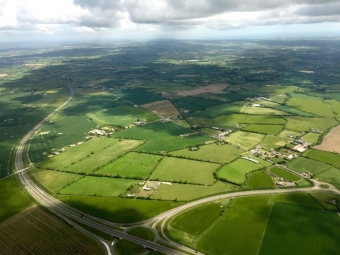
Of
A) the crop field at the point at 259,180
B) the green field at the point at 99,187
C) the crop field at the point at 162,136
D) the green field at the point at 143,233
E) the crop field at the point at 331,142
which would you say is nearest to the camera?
the green field at the point at 143,233

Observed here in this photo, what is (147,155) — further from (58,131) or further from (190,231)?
(58,131)

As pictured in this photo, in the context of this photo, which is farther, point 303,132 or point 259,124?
point 259,124

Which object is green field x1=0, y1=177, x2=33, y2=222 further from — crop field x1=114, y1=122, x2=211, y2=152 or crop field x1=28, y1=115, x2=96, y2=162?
crop field x1=114, y1=122, x2=211, y2=152

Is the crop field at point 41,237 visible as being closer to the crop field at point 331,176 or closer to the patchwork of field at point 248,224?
the patchwork of field at point 248,224

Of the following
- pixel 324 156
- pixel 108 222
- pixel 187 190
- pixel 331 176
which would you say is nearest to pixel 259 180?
pixel 187 190

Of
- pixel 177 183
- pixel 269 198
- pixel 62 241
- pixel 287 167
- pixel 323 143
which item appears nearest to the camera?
pixel 62 241

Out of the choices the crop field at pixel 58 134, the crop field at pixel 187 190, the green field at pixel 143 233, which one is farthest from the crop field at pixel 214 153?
the crop field at pixel 58 134

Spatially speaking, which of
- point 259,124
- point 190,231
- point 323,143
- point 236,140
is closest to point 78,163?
point 190,231
